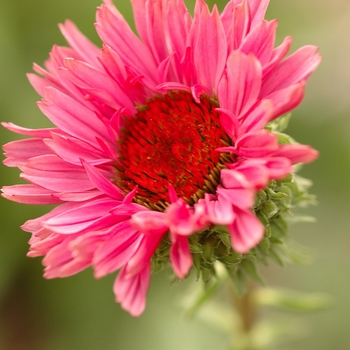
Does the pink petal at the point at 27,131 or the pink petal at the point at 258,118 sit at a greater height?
the pink petal at the point at 27,131

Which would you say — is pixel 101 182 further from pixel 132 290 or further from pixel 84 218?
pixel 132 290

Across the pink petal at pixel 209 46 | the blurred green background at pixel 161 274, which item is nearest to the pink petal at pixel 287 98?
the pink petal at pixel 209 46

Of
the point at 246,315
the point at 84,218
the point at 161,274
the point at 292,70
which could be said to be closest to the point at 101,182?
the point at 84,218

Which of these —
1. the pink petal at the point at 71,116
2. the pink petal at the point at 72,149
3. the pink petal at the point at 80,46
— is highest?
the pink petal at the point at 80,46

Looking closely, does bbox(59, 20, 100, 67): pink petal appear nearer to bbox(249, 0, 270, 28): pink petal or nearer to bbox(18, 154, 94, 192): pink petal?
bbox(18, 154, 94, 192): pink petal

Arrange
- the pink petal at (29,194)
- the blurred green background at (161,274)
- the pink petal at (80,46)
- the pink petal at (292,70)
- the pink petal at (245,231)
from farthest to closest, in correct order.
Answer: the blurred green background at (161,274), the pink petal at (80,46), the pink petal at (29,194), the pink petal at (292,70), the pink petal at (245,231)

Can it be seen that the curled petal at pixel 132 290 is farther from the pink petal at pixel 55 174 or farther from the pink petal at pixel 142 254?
the pink petal at pixel 55 174

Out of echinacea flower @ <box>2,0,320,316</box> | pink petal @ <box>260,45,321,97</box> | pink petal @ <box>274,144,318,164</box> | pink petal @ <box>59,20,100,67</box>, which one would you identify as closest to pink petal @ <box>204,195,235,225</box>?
echinacea flower @ <box>2,0,320,316</box>
